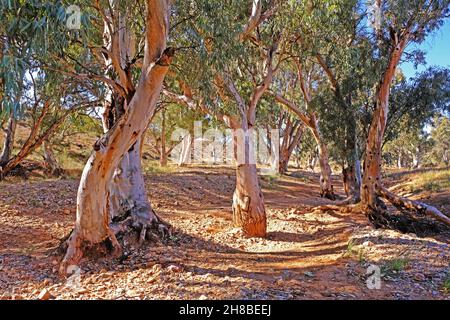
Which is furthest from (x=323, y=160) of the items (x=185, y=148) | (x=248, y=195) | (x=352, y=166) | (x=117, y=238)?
(x=185, y=148)

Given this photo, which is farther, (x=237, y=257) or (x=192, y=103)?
(x=192, y=103)

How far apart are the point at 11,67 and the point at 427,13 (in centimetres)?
857

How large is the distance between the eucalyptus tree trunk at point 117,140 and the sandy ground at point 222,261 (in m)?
0.37

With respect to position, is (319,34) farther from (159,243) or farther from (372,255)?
(159,243)

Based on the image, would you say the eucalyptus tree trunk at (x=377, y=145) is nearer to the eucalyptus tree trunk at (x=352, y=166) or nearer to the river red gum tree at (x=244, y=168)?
the eucalyptus tree trunk at (x=352, y=166)

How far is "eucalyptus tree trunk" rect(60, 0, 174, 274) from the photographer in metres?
4.67

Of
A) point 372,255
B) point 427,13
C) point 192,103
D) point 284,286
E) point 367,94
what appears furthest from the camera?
point 367,94

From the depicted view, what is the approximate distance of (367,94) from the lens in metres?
11.7

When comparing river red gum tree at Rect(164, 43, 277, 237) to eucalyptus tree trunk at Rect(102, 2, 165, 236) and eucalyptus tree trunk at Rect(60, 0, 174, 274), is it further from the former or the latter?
eucalyptus tree trunk at Rect(60, 0, 174, 274)

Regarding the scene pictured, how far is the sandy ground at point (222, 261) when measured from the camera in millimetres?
4047

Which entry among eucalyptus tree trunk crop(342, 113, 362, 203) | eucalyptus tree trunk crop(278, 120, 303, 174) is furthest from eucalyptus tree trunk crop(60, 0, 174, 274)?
eucalyptus tree trunk crop(278, 120, 303, 174)

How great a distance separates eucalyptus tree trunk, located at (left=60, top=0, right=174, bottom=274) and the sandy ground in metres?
0.37

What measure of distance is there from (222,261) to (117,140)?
245 centimetres
